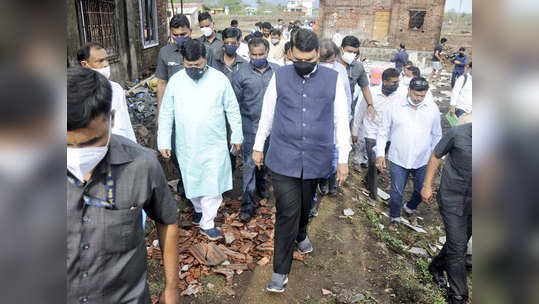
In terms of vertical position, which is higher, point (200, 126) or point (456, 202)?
point (200, 126)

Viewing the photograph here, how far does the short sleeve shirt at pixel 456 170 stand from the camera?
3203mm

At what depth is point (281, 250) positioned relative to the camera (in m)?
3.46

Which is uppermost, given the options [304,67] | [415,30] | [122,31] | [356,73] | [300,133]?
[415,30]

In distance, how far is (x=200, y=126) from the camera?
403 cm

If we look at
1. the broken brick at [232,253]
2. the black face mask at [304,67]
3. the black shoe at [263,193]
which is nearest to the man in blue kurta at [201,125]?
the broken brick at [232,253]

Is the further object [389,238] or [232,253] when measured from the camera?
[389,238]

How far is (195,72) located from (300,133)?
1400 millimetres

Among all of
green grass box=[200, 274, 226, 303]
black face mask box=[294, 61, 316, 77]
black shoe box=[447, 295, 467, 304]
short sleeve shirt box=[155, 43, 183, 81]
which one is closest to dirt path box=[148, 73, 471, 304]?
green grass box=[200, 274, 226, 303]

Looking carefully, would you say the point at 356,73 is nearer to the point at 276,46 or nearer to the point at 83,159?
the point at 276,46

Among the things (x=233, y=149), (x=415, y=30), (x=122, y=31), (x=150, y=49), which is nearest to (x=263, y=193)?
(x=233, y=149)

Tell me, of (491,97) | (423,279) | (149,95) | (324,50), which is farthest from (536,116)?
(149,95)

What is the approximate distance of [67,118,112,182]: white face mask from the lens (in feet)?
4.61

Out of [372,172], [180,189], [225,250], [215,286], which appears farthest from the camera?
[372,172]

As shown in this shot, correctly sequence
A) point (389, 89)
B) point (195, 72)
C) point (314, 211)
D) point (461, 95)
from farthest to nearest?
point (461, 95), point (389, 89), point (314, 211), point (195, 72)
